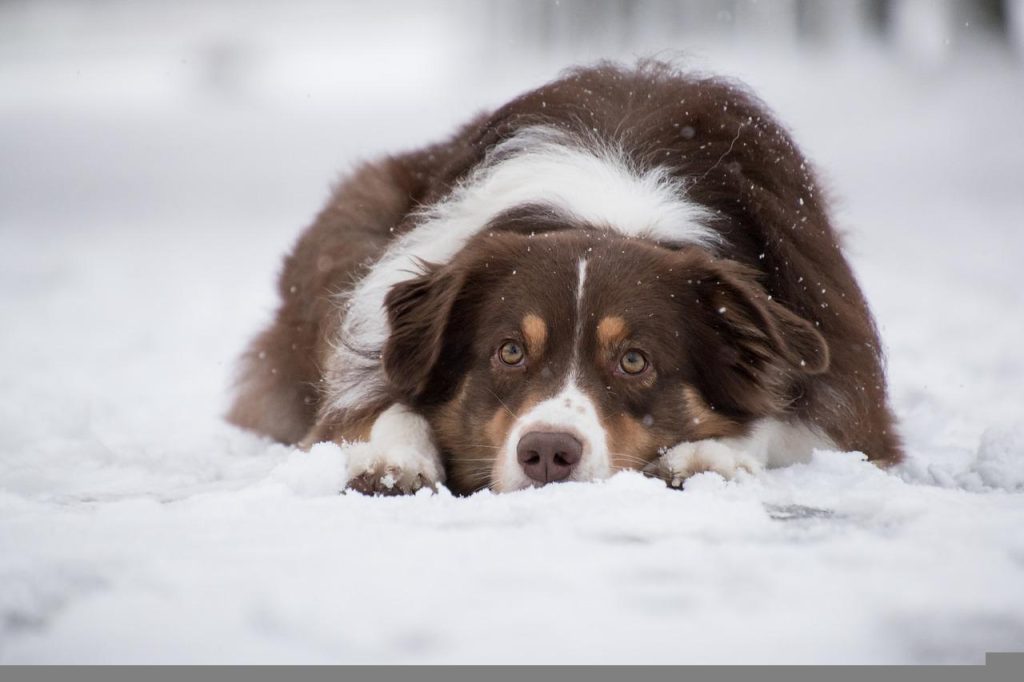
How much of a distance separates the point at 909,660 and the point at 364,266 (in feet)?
11.8

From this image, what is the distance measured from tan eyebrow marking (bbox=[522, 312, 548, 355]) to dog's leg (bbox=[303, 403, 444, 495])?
592mm

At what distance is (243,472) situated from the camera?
482 centimetres

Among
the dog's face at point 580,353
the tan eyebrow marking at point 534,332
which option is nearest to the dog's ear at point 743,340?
the dog's face at point 580,353

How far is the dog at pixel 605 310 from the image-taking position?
4.05m

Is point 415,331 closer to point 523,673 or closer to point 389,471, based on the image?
point 389,471

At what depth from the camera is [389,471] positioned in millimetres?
4094

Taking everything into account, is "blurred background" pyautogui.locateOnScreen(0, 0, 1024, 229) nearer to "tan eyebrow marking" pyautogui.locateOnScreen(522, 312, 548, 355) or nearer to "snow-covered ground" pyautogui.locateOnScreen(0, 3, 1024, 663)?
"snow-covered ground" pyautogui.locateOnScreen(0, 3, 1024, 663)

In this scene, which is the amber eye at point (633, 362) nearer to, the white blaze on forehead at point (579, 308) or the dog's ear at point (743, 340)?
the white blaze on forehead at point (579, 308)

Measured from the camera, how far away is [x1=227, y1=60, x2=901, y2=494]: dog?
4051 mm

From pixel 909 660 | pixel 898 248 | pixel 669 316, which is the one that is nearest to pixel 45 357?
pixel 669 316

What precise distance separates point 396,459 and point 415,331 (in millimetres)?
548

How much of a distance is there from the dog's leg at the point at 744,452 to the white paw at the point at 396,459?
2.64 feet

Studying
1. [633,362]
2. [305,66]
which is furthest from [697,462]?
[305,66]

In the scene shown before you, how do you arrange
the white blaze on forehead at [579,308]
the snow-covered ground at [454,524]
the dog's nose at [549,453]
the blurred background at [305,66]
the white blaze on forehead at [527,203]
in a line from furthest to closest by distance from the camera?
the blurred background at [305,66] → the white blaze on forehead at [527,203] → the white blaze on forehead at [579,308] → the dog's nose at [549,453] → the snow-covered ground at [454,524]
